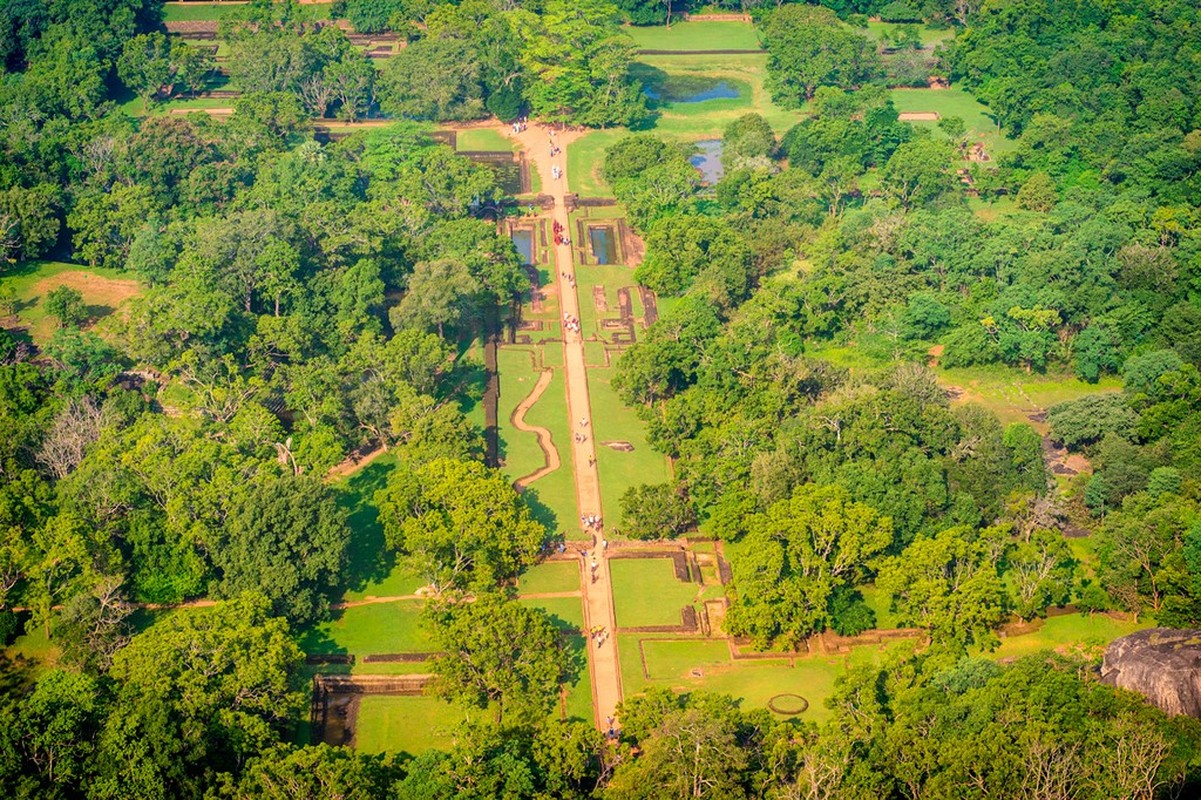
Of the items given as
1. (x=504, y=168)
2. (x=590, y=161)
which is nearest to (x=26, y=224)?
(x=504, y=168)

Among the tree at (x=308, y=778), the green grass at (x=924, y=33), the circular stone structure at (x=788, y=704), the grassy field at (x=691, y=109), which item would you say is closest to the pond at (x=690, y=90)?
the grassy field at (x=691, y=109)

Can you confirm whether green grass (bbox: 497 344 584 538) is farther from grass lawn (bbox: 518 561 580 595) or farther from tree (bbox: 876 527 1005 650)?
tree (bbox: 876 527 1005 650)

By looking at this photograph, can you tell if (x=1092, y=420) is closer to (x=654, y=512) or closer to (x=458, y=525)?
(x=654, y=512)

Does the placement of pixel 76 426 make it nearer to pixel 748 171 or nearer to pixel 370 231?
pixel 370 231

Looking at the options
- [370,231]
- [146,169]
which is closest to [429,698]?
[370,231]

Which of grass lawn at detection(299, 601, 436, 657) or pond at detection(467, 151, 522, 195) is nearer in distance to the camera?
grass lawn at detection(299, 601, 436, 657)

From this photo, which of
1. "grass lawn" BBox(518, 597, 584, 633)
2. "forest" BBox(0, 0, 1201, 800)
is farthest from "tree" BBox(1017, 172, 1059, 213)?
"grass lawn" BBox(518, 597, 584, 633)
